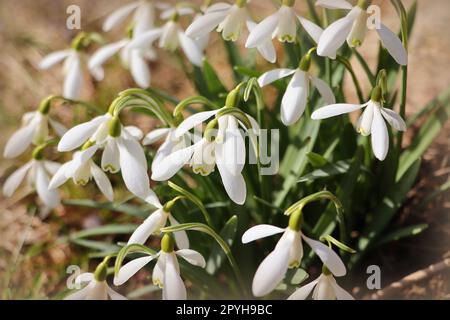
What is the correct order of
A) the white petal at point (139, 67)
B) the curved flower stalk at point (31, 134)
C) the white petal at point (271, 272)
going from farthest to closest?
the white petal at point (139, 67)
the curved flower stalk at point (31, 134)
the white petal at point (271, 272)

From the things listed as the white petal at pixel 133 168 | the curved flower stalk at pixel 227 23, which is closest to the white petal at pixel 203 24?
the curved flower stalk at pixel 227 23

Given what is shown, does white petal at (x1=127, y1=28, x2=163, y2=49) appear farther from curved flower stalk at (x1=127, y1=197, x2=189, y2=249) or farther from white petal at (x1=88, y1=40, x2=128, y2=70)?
curved flower stalk at (x1=127, y1=197, x2=189, y2=249)

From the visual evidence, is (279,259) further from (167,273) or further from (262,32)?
(262,32)

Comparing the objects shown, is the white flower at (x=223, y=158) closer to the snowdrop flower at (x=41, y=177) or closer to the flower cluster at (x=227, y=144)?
the flower cluster at (x=227, y=144)

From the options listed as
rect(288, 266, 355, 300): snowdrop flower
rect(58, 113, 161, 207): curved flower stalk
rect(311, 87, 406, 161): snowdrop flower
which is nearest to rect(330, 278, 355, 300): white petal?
rect(288, 266, 355, 300): snowdrop flower

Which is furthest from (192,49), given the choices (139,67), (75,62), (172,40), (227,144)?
(227,144)

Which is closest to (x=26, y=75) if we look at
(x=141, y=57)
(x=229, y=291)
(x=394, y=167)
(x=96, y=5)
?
(x=96, y=5)

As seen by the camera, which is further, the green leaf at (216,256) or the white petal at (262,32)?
the green leaf at (216,256)

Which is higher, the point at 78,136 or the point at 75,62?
the point at 75,62
